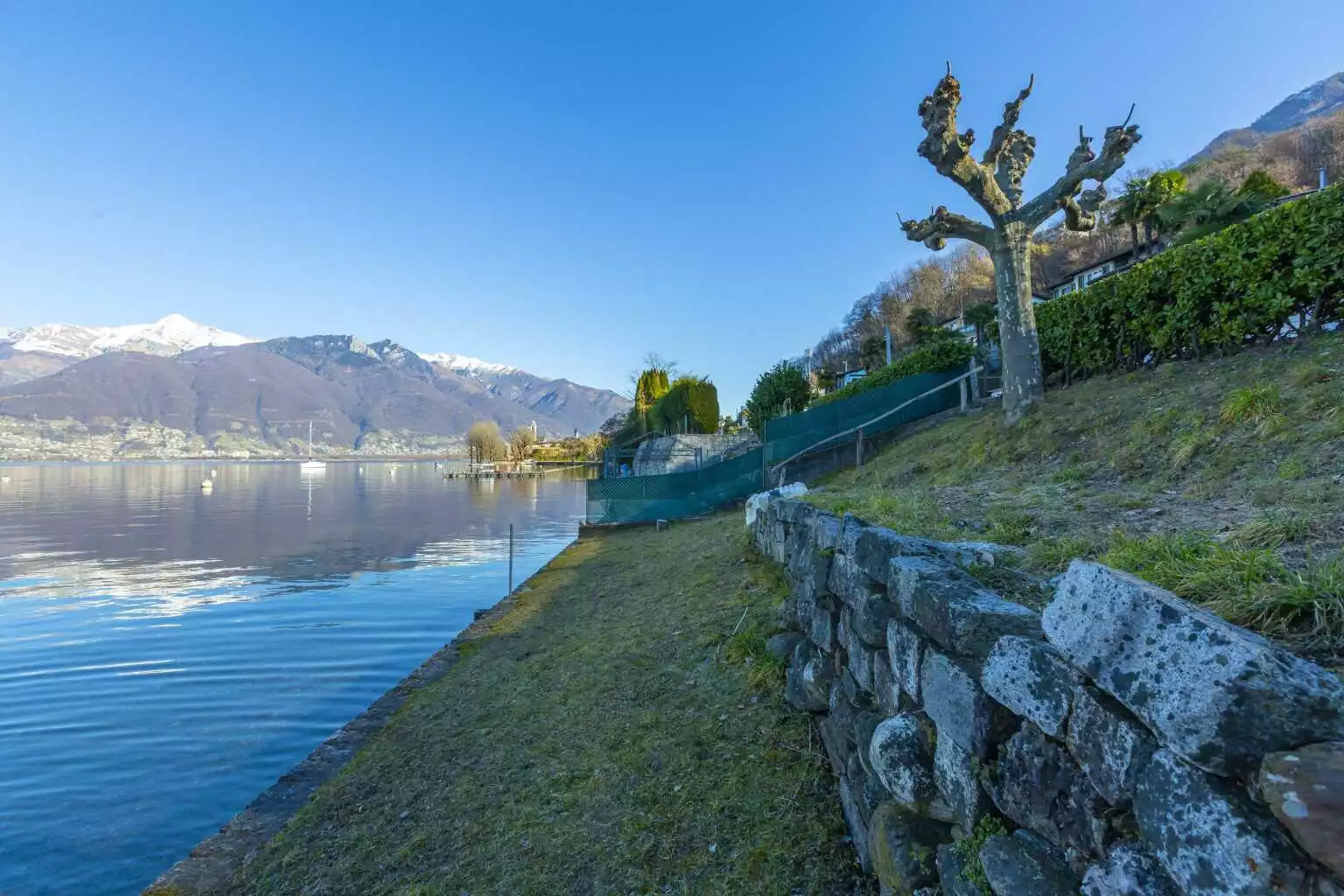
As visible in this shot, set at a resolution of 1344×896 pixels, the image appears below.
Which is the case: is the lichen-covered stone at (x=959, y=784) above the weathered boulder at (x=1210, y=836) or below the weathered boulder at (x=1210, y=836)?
below

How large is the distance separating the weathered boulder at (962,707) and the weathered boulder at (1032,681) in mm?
101

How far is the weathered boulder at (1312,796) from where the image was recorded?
108 centimetres

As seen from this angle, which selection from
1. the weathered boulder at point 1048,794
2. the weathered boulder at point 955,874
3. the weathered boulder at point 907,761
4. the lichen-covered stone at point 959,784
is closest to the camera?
the weathered boulder at point 1048,794

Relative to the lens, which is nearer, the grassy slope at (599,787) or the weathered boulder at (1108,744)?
the weathered boulder at (1108,744)

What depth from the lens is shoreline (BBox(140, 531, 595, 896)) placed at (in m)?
4.24

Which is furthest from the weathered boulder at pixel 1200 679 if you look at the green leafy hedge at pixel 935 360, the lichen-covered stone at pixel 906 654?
the green leafy hedge at pixel 935 360

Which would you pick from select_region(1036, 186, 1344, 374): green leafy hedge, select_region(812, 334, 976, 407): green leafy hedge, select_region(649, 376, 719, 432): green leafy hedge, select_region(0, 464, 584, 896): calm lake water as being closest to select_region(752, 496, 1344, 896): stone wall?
select_region(0, 464, 584, 896): calm lake water

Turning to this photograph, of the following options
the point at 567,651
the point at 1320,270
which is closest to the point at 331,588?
the point at 567,651

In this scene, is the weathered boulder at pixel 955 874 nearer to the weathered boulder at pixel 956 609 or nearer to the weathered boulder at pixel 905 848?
the weathered boulder at pixel 905 848

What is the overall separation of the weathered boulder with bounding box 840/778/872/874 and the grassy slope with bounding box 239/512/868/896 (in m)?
0.07

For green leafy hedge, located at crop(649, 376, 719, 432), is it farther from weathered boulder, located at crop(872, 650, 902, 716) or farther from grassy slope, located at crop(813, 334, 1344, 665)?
weathered boulder, located at crop(872, 650, 902, 716)

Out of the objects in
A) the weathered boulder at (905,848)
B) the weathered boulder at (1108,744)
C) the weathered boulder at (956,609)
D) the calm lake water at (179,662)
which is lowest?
the calm lake water at (179,662)

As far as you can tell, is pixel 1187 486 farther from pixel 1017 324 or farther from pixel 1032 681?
pixel 1017 324

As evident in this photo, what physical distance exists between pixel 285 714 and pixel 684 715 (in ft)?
21.5
